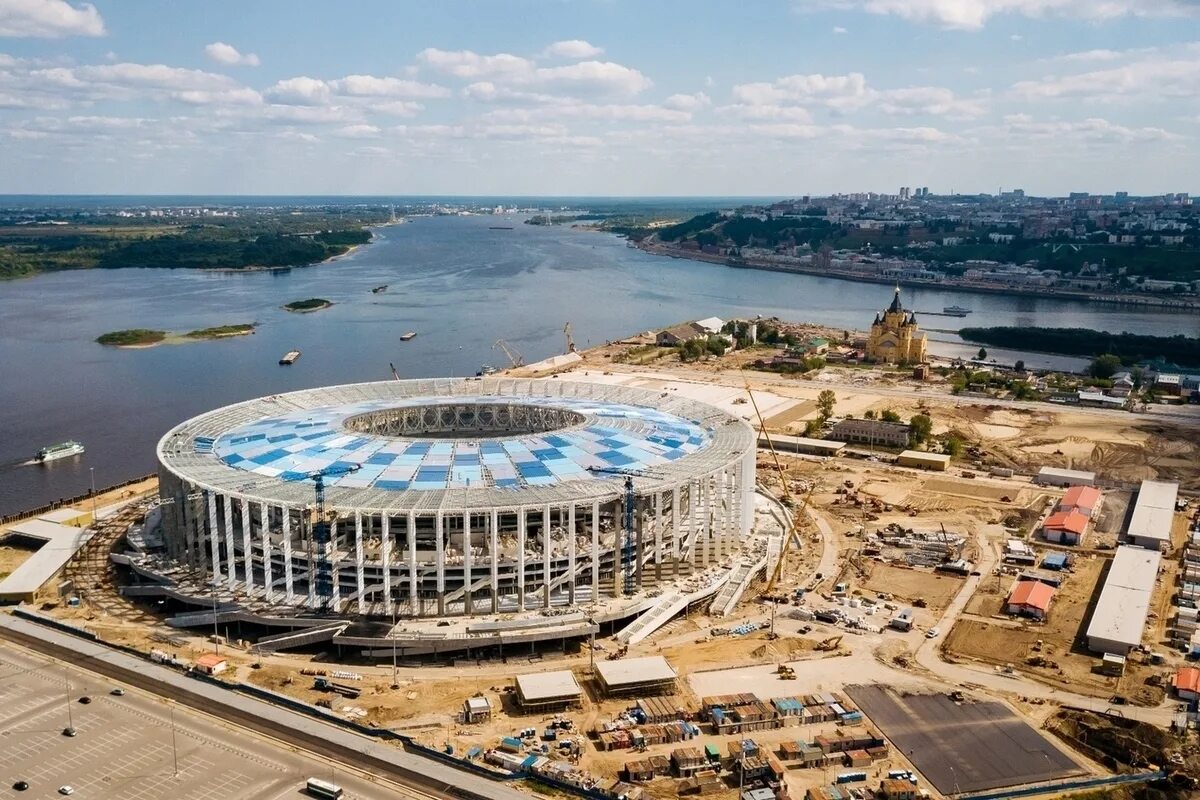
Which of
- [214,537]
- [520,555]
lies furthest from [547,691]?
[214,537]

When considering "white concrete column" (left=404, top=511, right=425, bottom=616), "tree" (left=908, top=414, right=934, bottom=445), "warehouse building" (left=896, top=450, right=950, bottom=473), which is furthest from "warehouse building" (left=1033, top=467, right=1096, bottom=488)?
"white concrete column" (left=404, top=511, right=425, bottom=616)

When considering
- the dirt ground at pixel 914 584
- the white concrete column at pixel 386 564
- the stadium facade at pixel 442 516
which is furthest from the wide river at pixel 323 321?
the dirt ground at pixel 914 584

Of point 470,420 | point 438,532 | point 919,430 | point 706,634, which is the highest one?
point 470,420

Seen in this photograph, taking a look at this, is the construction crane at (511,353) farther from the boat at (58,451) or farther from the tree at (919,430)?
the boat at (58,451)

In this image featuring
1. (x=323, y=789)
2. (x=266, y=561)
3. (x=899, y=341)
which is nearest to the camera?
(x=323, y=789)

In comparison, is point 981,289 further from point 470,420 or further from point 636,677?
point 636,677

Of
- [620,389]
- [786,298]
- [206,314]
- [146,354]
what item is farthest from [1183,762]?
[786,298]
